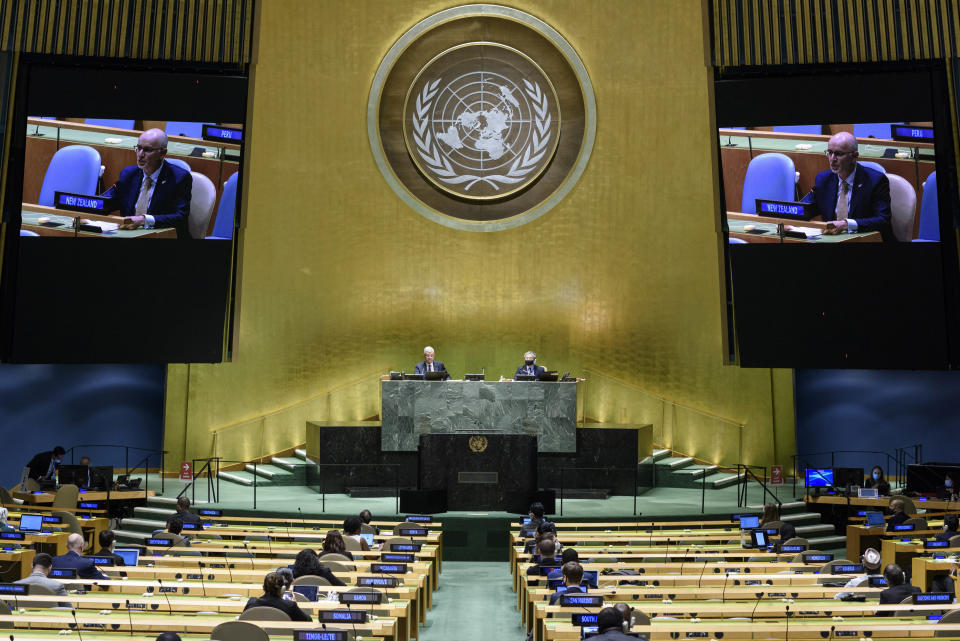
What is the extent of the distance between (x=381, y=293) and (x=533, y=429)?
406 centimetres

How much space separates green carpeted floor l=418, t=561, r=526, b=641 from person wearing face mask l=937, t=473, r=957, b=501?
5.63 metres

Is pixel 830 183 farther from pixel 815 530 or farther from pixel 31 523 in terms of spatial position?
pixel 31 523

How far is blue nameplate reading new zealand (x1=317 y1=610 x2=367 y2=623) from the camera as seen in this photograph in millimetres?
6000

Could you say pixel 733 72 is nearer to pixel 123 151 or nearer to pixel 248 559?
pixel 123 151

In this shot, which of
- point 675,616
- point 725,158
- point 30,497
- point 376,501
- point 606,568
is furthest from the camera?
point 725,158

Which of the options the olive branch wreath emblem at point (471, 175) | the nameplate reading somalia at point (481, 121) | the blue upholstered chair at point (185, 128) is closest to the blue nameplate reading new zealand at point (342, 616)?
the blue upholstered chair at point (185, 128)

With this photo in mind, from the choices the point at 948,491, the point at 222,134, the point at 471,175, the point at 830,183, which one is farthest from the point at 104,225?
the point at 948,491

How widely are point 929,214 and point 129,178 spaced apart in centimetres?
1119

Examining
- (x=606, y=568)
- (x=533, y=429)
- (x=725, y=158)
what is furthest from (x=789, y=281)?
(x=606, y=568)

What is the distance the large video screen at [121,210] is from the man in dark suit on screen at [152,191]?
0.01 metres

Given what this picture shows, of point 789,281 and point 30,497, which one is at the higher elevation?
point 789,281

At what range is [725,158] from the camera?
591 inches

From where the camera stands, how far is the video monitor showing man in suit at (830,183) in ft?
47.9

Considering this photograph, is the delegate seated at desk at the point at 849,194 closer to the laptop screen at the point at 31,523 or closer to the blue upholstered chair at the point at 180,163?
the blue upholstered chair at the point at 180,163
